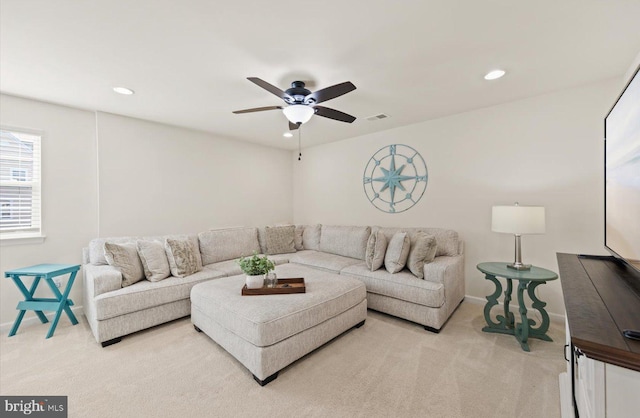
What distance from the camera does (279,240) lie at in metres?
4.44

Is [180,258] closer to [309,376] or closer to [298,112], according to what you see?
[309,376]

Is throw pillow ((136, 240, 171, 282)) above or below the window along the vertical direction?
below

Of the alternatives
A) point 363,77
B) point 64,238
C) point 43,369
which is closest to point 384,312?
point 363,77

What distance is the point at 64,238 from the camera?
3.14 meters

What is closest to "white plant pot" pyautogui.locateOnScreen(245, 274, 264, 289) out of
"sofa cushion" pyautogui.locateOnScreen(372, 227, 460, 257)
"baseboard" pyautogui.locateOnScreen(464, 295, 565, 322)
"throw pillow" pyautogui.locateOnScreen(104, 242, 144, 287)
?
"throw pillow" pyautogui.locateOnScreen(104, 242, 144, 287)

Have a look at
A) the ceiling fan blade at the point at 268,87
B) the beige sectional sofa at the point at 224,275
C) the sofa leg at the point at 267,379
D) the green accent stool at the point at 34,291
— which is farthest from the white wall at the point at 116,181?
the sofa leg at the point at 267,379

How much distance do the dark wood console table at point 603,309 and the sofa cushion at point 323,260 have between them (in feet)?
7.51

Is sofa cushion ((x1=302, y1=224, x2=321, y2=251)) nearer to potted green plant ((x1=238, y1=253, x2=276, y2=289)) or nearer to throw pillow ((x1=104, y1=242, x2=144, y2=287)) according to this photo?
potted green plant ((x1=238, y1=253, x2=276, y2=289))

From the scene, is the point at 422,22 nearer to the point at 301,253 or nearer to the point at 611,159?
the point at 611,159

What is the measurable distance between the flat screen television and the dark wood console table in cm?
15

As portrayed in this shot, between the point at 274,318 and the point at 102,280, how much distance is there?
185cm

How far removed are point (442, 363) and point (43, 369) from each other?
3158 millimetres

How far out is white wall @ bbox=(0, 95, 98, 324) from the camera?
2.84 m

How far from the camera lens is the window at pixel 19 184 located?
2.82 meters
